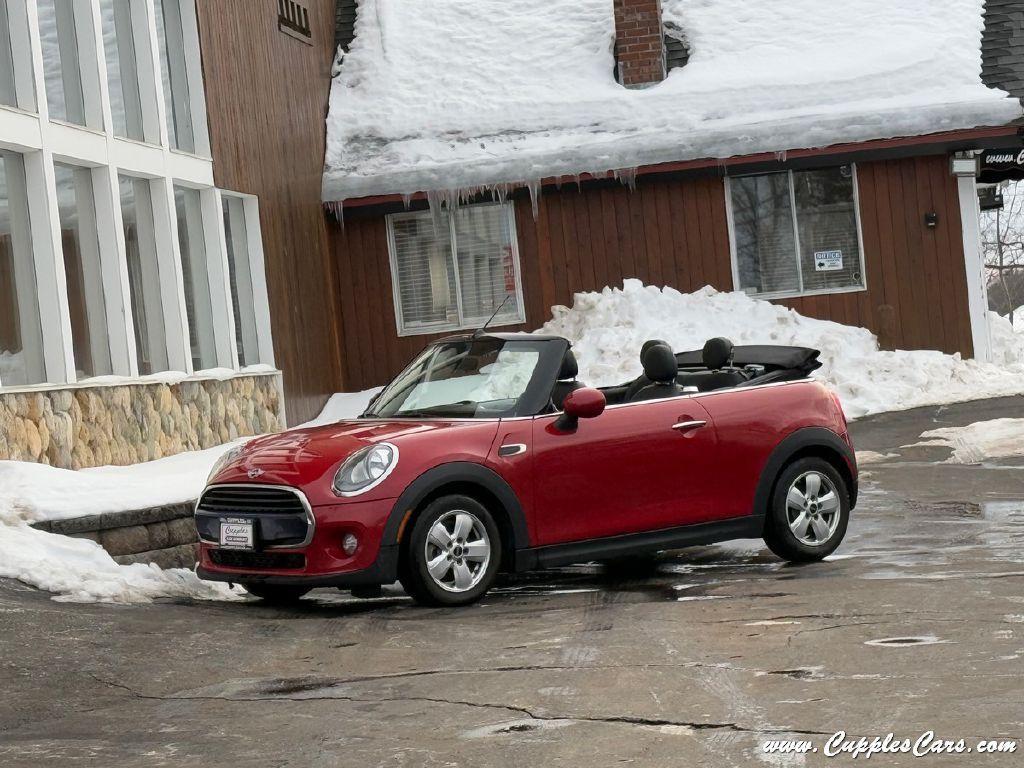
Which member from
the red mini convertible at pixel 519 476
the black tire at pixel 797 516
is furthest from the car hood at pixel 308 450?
the black tire at pixel 797 516

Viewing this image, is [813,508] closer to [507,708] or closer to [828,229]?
[507,708]

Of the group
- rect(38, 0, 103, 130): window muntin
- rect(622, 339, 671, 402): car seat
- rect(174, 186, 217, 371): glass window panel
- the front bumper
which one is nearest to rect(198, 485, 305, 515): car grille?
the front bumper

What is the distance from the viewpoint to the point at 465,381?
8.59 metres

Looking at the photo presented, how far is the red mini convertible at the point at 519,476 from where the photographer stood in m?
7.61

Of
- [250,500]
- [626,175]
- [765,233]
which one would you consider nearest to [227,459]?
[250,500]

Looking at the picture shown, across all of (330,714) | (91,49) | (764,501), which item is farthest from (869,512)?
(91,49)

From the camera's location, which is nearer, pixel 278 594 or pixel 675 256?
pixel 278 594

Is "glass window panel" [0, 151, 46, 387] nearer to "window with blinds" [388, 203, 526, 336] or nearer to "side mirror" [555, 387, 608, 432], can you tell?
"side mirror" [555, 387, 608, 432]

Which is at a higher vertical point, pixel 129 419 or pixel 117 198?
pixel 117 198

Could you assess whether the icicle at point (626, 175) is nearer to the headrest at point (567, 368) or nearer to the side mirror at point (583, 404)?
the headrest at point (567, 368)

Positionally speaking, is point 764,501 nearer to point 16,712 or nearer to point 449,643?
point 449,643

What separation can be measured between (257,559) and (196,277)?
32.1 feet

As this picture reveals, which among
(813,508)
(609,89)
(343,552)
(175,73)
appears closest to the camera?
(343,552)

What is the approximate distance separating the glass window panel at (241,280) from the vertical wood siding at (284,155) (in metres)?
0.27
